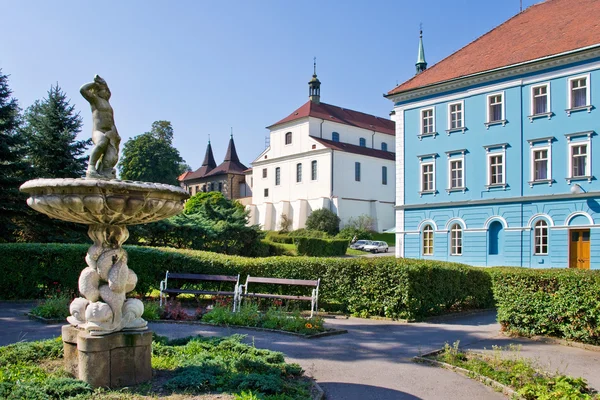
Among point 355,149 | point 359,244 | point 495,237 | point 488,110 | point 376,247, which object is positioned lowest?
point 376,247

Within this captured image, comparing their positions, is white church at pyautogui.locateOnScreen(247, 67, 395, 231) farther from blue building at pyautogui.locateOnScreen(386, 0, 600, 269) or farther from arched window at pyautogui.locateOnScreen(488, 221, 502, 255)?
arched window at pyautogui.locateOnScreen(488, 221, 502, 255)

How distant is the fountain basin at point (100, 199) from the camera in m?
5.79

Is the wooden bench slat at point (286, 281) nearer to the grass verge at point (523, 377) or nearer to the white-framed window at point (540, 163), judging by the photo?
the grass verge at point (523, 377)

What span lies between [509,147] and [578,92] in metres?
4.41

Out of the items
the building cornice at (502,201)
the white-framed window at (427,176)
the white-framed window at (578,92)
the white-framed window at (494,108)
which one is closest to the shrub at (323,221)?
the building cornice at (502,201)

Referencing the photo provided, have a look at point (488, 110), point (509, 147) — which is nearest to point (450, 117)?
point (488, 110)

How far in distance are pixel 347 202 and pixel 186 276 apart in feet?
159

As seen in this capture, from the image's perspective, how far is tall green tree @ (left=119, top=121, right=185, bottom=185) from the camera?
2482 inches

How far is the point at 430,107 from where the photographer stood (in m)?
34.2

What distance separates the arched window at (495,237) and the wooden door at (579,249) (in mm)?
3914

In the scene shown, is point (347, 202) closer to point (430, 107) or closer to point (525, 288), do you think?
point (430, 107)

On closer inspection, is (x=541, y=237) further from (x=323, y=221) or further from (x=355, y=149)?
(x=355, y=149)

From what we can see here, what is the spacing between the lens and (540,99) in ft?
96.6

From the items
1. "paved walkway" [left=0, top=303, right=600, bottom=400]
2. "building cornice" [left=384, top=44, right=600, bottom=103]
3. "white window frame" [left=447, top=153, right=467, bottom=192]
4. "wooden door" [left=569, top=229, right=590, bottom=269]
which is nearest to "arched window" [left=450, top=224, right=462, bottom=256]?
"white window frame" [left=447, top=153, right=467, bottom=192]
